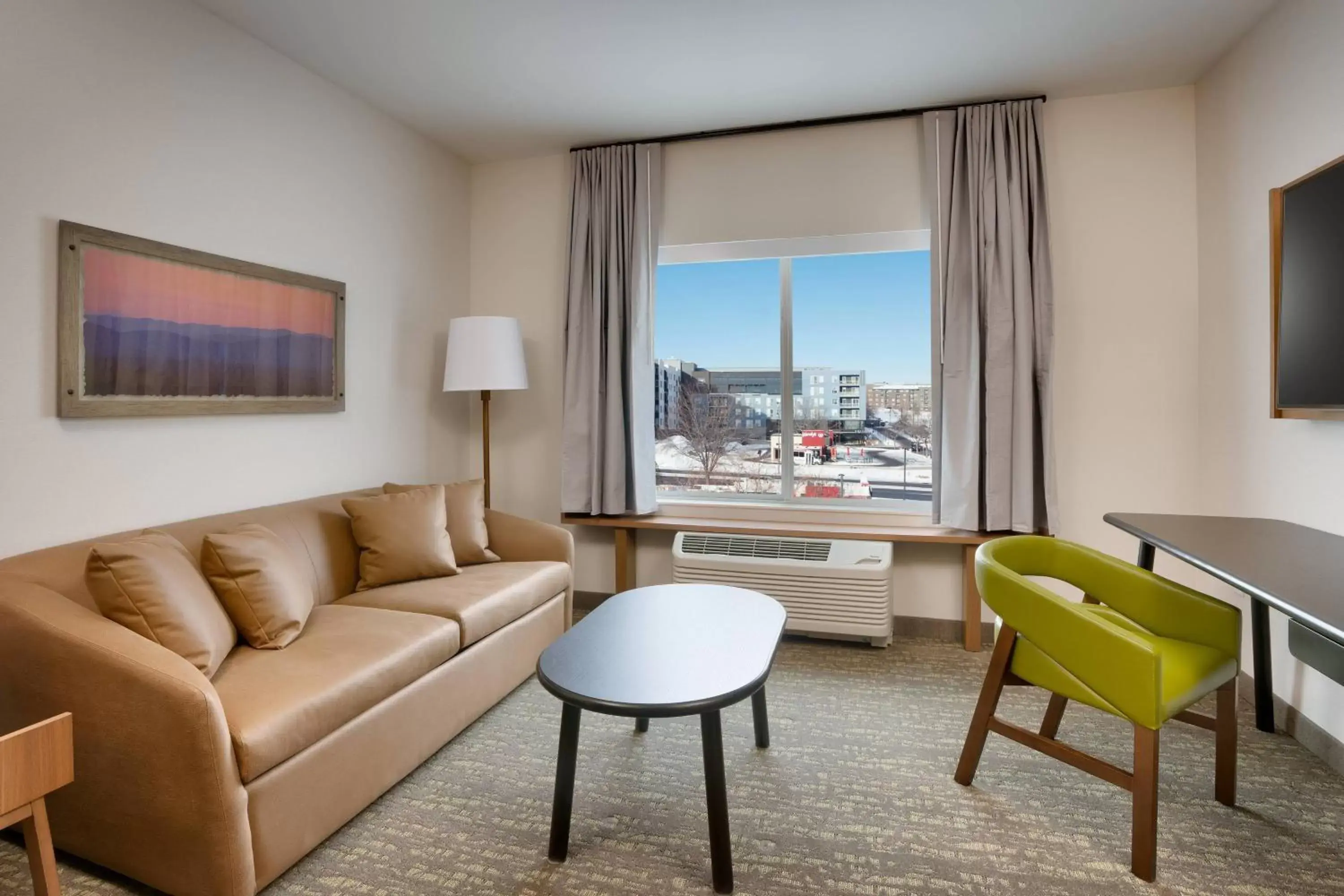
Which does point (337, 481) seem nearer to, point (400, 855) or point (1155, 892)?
point (400, 855)

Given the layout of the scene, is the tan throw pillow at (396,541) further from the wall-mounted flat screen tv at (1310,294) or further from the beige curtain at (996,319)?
the wall-mounted flat screen tv at (1310,294)

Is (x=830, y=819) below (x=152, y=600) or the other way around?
below

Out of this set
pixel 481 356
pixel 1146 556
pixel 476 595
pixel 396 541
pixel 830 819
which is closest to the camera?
pixel 830 819

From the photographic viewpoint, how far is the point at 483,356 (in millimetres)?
3469

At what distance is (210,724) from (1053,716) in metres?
2.44

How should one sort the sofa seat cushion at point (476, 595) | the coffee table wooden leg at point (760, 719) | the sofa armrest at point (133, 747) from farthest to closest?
the sofa seat cushion at point (476, 595) → the coffee table wooden leg at point (760, 719) → the sofa armrest at point (133, 747)

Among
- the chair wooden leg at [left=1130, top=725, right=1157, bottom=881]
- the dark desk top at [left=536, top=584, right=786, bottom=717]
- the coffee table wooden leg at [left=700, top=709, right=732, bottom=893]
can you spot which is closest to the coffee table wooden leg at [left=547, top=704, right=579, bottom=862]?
the dark desk top at [left=536, top=584, right=786, bottom=717]

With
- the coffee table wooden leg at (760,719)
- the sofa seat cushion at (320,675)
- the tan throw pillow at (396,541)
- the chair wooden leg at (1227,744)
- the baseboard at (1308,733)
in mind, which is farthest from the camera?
the tan throw pillow at (396,541)

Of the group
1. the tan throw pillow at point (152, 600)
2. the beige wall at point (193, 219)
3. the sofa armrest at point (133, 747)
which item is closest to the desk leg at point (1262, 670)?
the sofa armrest at point (133, 747)

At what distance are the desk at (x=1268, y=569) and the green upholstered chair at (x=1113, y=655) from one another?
0.17 m

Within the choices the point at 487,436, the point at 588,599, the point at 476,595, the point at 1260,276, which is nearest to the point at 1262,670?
the point at 1260,276

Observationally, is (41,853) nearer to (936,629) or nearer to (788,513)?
(788,513)

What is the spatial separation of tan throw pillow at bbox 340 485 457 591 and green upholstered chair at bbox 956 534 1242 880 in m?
2.12

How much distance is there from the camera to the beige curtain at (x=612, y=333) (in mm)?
3725
